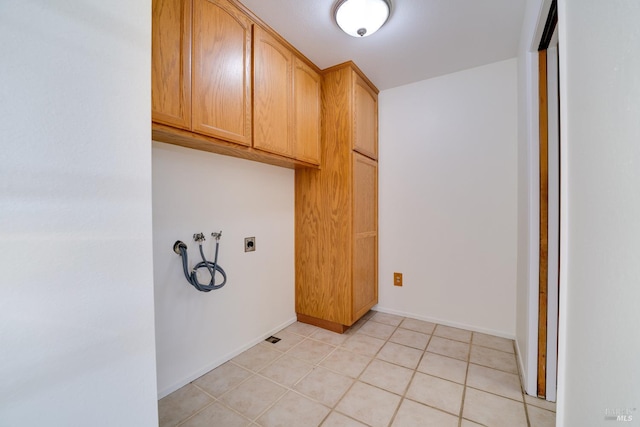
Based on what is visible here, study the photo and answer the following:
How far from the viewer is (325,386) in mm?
1419

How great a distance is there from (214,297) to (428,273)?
6.12ft

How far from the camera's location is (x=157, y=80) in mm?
1065

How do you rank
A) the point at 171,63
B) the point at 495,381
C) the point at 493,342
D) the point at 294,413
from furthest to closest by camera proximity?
the point at 493,342, the point at 495,381, the point at 294,413, the point at 171,63

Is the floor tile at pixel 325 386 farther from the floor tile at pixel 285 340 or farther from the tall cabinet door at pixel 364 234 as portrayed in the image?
the tall cabinet door at pixel 364 234

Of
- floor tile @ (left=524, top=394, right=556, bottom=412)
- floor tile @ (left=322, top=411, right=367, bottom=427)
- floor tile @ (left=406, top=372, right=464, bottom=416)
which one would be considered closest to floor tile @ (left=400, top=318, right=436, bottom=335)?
floor tile @ (left=406, top=372, right=464, bottom=416)

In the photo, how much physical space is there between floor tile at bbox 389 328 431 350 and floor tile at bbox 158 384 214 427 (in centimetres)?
140

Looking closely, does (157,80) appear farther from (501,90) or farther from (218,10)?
(501,90)

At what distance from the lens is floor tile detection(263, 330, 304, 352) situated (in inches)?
72.4

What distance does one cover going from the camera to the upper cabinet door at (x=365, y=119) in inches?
80.9

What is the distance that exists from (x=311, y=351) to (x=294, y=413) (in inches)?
22.0

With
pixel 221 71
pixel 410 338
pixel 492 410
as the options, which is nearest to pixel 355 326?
pixel 410 338

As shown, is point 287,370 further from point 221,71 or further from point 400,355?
point 221,71

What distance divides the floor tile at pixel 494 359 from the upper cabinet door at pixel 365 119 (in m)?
1.79

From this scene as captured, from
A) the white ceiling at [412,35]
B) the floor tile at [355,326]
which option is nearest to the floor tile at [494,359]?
the floor tile at [355,326]
